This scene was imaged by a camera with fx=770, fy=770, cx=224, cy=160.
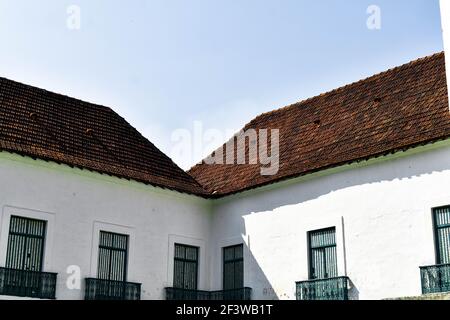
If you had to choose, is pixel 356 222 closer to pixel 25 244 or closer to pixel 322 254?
pixel 322 254

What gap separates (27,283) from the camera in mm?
19859

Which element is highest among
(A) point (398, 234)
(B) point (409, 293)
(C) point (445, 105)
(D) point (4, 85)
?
(D) point (4, 85)

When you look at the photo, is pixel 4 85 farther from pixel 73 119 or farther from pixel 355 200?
pixel 355 200

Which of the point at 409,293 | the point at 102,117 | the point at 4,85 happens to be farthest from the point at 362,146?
the point at 4,85

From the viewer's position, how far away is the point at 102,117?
85.0ft

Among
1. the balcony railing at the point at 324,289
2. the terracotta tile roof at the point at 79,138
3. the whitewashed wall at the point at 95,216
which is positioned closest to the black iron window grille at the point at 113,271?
the whitewashed wall at the point at 95,216

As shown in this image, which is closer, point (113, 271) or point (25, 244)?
point (25, 244)

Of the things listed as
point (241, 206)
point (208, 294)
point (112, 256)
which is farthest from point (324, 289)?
point (112, 256)

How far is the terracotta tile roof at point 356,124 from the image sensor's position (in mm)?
20141

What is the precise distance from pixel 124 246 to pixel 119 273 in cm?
81

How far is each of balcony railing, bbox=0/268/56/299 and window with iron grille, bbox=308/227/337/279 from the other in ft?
23.1

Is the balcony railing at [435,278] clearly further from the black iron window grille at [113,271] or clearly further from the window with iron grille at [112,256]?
the window with iron grille at [112,256]

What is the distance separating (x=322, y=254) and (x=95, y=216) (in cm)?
648

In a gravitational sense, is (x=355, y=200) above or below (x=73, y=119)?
below
